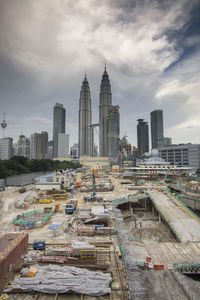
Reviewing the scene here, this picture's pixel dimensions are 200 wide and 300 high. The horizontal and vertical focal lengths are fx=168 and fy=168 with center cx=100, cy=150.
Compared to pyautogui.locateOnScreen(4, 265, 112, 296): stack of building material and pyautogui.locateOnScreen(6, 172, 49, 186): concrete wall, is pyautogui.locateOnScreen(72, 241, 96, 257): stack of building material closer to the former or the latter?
pyautogui.locateOnScreen(4, 265, 112, 296): stack of building material

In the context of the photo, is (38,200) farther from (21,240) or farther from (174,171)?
(174,171)

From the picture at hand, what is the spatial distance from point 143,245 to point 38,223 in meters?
18.1

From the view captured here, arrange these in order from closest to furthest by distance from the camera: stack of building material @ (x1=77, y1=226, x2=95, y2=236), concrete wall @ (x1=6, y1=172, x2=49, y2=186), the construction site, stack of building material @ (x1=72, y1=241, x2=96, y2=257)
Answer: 1. the construction site
2. stack of building material @ (x1=72, y1=241, x2=96, y2=257)
3. stack of building material @ (x1=77, y1=226, x2=95, y2=236)
4. concrete wall @ (x1=6, y1=172, x2=49, y2=186)

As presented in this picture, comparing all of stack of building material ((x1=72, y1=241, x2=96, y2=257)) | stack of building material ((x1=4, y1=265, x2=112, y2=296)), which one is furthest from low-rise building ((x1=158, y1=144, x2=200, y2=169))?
stack of building material ((x1=4, y1=265, x2=112, y2=296))

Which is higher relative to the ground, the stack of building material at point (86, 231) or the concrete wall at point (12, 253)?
the concrete wall at point (12, 253)

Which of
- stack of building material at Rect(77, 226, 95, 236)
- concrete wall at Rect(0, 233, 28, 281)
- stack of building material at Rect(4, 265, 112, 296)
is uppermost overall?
concrete wall at Rect(0, 233, 28, 281)

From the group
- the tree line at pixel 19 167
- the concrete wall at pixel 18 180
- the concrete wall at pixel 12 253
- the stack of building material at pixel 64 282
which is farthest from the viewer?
the tree line at pixel 19 167

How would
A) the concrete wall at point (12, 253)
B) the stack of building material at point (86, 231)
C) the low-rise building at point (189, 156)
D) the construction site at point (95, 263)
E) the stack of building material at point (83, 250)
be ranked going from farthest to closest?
the low-rise building at point (189, 156), the stack of building material at point (86, 231), the stack of building material at point (83, 250), the concrete wall at point (12, 253), the construction site at point (95, 263)

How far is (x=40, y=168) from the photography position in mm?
108312

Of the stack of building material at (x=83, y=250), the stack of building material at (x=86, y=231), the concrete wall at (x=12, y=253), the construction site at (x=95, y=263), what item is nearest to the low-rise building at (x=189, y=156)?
the construction site at (x=95, y=263)

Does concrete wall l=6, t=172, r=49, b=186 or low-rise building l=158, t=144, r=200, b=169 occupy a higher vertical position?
low-rise building l=158, t=144, r=200, b=169

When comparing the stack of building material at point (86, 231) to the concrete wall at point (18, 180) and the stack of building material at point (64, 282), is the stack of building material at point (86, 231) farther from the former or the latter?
the concrete wall at point (18, 180)

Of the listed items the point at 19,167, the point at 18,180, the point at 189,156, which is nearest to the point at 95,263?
the point at 18,180

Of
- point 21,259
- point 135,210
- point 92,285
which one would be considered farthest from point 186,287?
point 135,210
